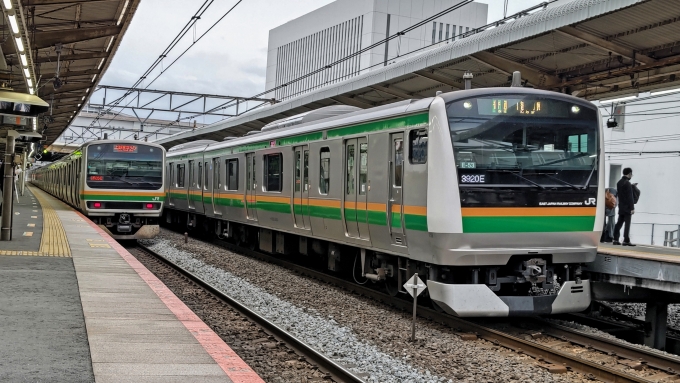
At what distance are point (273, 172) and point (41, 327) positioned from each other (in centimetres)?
907

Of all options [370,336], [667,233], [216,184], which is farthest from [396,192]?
[667,233]

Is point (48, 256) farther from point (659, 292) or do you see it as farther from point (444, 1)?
point (444, 1)

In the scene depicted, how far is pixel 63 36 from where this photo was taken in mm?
17281

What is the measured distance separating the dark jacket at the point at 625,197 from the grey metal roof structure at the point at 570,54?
1.84 metres

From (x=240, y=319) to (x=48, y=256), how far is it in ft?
15.9

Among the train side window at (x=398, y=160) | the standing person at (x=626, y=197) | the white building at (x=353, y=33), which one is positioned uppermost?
the white building at (x=353, y=33)

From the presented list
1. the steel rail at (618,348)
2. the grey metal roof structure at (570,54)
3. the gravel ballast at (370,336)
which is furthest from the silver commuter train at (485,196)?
the grey metal roof structure at (570,54)

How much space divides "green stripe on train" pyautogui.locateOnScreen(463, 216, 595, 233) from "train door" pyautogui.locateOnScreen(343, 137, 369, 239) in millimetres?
2586

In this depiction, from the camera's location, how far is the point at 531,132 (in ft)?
32.0

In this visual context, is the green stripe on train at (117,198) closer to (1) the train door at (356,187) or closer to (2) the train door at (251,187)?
(2) the train door at (251,187)

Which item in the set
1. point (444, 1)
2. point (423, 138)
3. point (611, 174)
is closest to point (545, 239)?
point (423, 138)

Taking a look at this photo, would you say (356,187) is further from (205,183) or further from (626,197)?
(205,183)

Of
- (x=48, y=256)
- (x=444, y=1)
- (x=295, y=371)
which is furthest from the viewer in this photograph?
(x=444, y=1)

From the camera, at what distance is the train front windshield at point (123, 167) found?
20.8 metres
